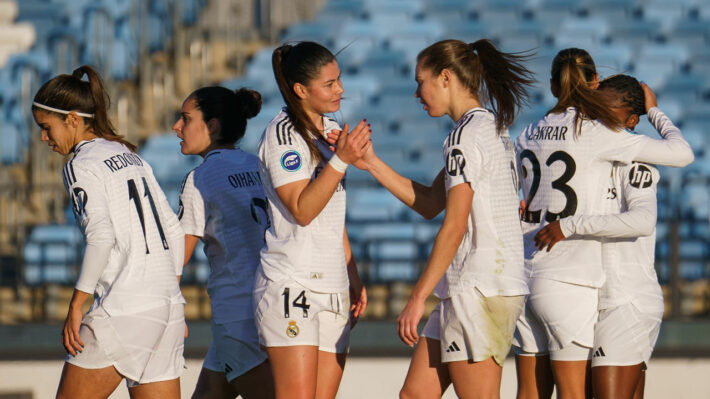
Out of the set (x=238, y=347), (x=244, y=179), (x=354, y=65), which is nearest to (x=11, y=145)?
(x=354, y=65)

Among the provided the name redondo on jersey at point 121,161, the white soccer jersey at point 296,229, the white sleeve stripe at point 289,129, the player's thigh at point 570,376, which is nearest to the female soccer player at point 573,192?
the player's thigh at point 570,376

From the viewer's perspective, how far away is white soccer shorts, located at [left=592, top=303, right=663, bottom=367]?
3.62m

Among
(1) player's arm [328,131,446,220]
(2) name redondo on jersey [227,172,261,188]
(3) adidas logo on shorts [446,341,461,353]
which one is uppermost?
(2) name redondo on jersey [227,172,261,188]

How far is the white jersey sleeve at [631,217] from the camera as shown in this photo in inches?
140

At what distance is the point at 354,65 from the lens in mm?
11320

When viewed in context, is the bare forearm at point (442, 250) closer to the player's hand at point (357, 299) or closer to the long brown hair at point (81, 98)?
the player's hand at point (357, 299)

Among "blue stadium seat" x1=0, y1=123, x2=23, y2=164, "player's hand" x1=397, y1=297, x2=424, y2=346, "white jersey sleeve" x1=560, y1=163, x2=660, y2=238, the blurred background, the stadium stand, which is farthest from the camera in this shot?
"blue stadium seat" x1=0, y1=123, x2=23, y2=164

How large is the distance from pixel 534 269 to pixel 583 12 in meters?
8.89

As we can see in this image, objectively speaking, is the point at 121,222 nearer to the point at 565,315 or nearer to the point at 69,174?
the point at 69,174

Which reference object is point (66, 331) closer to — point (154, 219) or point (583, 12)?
point (154, 219)

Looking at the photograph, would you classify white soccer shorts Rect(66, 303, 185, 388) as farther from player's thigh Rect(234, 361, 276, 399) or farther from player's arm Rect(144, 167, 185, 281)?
player's thigh Rect(234, 361, 276, 399)

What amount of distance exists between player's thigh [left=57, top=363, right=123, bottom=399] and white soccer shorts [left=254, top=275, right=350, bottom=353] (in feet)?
1.78

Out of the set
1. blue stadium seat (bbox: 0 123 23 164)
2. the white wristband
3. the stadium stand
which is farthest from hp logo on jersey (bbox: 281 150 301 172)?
blue stadium seat (bbox: 0 123 23 164)

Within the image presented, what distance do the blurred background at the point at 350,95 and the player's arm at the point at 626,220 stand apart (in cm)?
228
